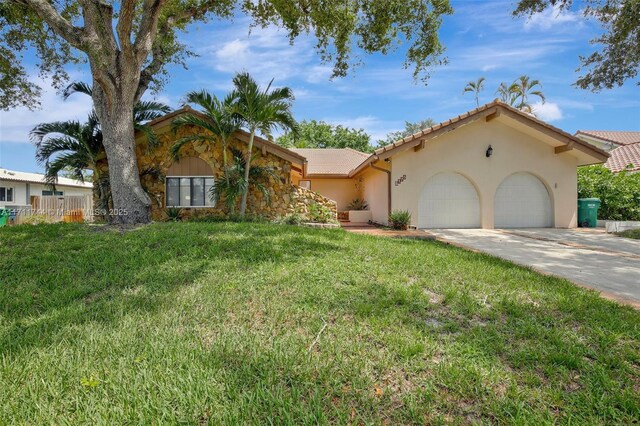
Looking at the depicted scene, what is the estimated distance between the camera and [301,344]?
9.44 ft

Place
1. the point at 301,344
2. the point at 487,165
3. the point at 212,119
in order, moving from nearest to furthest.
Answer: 1. the point at 301,344
2. the point at 212,119
3. the point at 487,165

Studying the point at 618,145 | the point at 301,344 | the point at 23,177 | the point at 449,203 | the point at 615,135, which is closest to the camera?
the point at 301,344

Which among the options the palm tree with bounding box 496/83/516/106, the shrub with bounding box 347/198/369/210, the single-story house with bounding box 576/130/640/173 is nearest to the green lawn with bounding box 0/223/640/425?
the shrub with bounding box 347/198/369/210

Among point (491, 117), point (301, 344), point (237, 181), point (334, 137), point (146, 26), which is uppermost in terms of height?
point (334, 137)

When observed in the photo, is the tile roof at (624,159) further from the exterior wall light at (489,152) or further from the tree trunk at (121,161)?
the tree trunk at (121,161)

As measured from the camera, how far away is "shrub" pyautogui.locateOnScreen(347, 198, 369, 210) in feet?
61.1

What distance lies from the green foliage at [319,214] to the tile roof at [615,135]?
2550 centimetres

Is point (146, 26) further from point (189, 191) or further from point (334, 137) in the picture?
point (334, 137)

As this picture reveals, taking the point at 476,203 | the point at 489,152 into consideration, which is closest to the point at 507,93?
the point at 489,152

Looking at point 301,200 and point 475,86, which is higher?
point 475,86

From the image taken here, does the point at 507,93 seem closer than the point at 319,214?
No

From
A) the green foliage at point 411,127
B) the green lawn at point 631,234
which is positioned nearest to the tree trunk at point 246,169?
the green lawn at point 631,234

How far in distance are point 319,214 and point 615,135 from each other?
29.5 m

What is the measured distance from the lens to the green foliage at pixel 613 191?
47.7 ft
